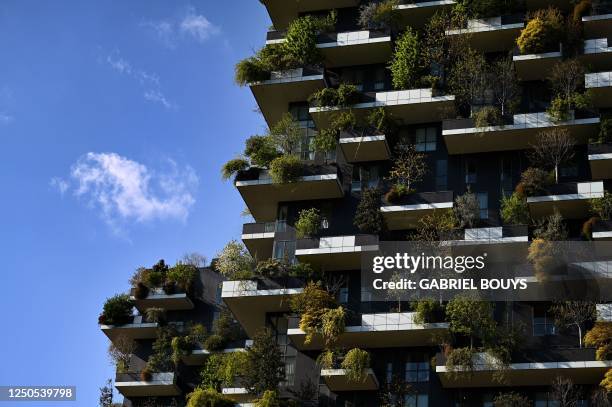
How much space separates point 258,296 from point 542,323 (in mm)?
14178

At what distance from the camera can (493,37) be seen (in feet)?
226

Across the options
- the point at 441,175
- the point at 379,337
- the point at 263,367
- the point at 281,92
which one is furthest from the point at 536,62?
the point at 263,367

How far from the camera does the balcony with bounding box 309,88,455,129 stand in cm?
6762

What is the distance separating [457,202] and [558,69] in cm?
873

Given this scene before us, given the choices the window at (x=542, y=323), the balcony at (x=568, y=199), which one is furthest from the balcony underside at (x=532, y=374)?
the balcony at (x=568, y=199)

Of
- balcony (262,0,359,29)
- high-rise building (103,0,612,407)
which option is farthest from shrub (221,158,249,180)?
balcony (262,0,359,29)

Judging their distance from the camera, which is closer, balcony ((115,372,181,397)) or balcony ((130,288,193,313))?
balcony ((115,372,181,397))

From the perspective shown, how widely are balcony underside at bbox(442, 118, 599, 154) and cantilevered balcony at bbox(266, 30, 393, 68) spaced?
697cm

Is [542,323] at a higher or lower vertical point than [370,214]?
lower

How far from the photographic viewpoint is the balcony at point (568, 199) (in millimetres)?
63375

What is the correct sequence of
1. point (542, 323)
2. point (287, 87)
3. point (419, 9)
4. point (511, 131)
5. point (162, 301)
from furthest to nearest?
point (162, 301) → point (287, 87) → point (419, 9) → point (511, 131) → point (542, 323)

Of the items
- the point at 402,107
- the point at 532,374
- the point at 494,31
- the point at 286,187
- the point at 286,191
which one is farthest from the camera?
the point at 286,191

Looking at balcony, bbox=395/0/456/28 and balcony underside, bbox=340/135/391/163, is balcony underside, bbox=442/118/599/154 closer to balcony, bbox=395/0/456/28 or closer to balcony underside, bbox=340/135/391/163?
balcony underside, bbox=340/135/391/163

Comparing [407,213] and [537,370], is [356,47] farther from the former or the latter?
[537,370]
